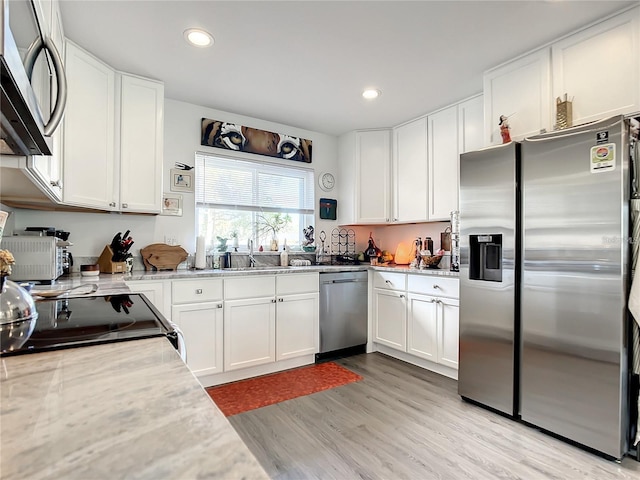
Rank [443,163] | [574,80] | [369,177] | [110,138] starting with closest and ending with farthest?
[574,80], [110,138], [443,163], [369,177]

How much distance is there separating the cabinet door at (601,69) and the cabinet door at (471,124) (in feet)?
2.43

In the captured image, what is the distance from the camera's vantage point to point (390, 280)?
134 inches

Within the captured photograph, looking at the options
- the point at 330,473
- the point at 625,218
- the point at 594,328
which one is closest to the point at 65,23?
the point at 330,473

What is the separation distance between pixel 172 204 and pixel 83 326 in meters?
2.30

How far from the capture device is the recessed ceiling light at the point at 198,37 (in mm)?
2113

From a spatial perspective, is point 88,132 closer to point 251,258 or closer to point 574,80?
point 251,258

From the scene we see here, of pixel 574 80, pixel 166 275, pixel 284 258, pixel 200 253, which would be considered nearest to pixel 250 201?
pixel 284 258

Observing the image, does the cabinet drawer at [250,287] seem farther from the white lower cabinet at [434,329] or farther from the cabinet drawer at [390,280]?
the white lower cabinet at [434,329]

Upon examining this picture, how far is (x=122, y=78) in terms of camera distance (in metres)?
2.60

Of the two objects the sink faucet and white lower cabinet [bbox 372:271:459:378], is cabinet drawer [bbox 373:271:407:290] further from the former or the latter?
the sink faucet

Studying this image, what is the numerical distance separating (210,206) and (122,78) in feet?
4.12

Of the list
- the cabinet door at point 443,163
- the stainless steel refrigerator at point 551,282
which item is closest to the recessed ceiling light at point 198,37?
the stainless steel refrigerator at point 551,282

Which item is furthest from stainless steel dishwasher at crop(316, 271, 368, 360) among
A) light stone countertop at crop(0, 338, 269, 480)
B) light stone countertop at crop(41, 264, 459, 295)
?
light stone countertop at crop(0, 338, 269, 480)

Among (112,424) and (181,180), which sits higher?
(181,180)
